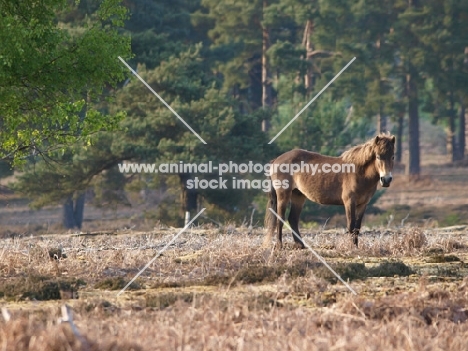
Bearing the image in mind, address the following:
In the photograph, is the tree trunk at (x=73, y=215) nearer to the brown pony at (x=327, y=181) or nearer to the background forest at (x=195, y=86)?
the background forest at (x=195, y=86)

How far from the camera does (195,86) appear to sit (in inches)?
1337

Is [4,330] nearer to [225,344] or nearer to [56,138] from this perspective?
[225,344]

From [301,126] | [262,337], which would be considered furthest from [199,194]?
[262,337]

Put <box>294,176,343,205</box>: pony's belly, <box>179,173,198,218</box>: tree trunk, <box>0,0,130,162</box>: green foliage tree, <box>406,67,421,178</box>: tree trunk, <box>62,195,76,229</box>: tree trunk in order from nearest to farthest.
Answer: <box>0,0,130,162</box>: green foliage tree
<box>294,176,343,205</box>: pony's belly
<box>179,173,198,218</box>: tree trunk
<box>62,195,76,229</box>: tree trunk
<box>406,67,421,178</box>: tree trunk

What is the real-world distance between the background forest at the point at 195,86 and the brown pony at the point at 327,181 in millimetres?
3171

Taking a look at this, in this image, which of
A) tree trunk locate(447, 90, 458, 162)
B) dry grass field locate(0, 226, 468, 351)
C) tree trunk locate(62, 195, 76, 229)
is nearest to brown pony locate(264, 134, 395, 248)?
dry grass field locate(0, 226, 468, 351)

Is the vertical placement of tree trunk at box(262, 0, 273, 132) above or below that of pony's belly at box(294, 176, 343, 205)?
Result: above

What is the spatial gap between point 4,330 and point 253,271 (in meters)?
5.51

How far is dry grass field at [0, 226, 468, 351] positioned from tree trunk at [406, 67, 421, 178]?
34.9 metres

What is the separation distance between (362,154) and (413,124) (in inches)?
1506

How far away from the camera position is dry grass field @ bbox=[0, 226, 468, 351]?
8172mm

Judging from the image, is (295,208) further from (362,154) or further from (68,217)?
(68,217)

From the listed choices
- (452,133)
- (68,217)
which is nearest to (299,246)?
(68,217)

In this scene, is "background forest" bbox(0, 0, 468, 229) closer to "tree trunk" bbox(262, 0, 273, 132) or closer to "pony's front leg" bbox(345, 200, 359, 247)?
"tree trunk" bbox(262, 0, 273, 132)
